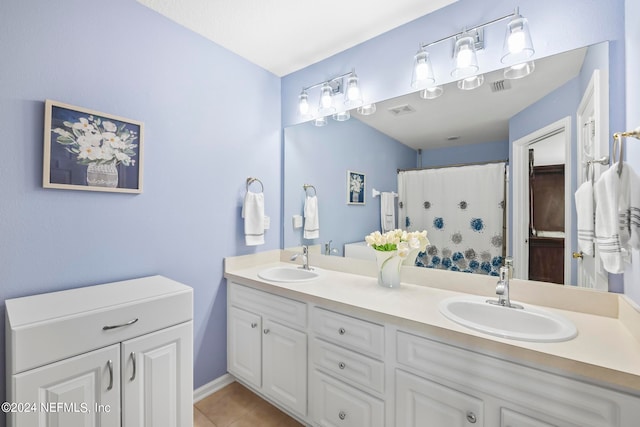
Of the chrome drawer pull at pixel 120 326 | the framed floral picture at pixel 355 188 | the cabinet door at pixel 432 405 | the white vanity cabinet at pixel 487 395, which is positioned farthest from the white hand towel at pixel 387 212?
the chrome drawer pull at pixel 120 326

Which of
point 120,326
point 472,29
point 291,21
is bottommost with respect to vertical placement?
point 120,326

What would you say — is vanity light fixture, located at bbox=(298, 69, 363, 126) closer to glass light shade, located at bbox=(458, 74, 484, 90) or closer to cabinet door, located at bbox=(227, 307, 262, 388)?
glass light shade, located at bbox=(458, 74, 484, 90)

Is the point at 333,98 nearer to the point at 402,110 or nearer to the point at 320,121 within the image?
the point at 320,121

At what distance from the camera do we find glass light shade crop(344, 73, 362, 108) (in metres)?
1.88

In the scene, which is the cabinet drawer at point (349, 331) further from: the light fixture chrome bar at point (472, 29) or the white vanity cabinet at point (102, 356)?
the light fixture chrome bar at point (472, 29)

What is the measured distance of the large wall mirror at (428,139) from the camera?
1.25 meters

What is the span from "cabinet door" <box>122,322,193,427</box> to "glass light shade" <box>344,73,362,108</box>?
1705 mm

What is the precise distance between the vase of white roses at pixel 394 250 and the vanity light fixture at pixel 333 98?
0.96 m

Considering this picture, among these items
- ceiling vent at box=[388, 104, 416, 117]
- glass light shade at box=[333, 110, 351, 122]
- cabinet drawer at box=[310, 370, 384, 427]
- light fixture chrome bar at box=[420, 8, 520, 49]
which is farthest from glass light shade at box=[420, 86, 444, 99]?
cabinet drawer at box=[310, 370, 384, 427]

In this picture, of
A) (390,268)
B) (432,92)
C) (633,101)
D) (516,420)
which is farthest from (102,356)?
(633,101)

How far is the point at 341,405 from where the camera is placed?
1.35m

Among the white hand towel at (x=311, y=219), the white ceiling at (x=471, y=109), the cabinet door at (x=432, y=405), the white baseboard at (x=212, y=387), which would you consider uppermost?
the white ceiling at (x=471, y=109)

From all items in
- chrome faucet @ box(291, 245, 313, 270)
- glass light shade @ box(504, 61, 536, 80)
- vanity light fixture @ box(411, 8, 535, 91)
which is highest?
vanity light fixture @ box(411, 8, 535, 91)

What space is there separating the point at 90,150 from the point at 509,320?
86.0 inches
